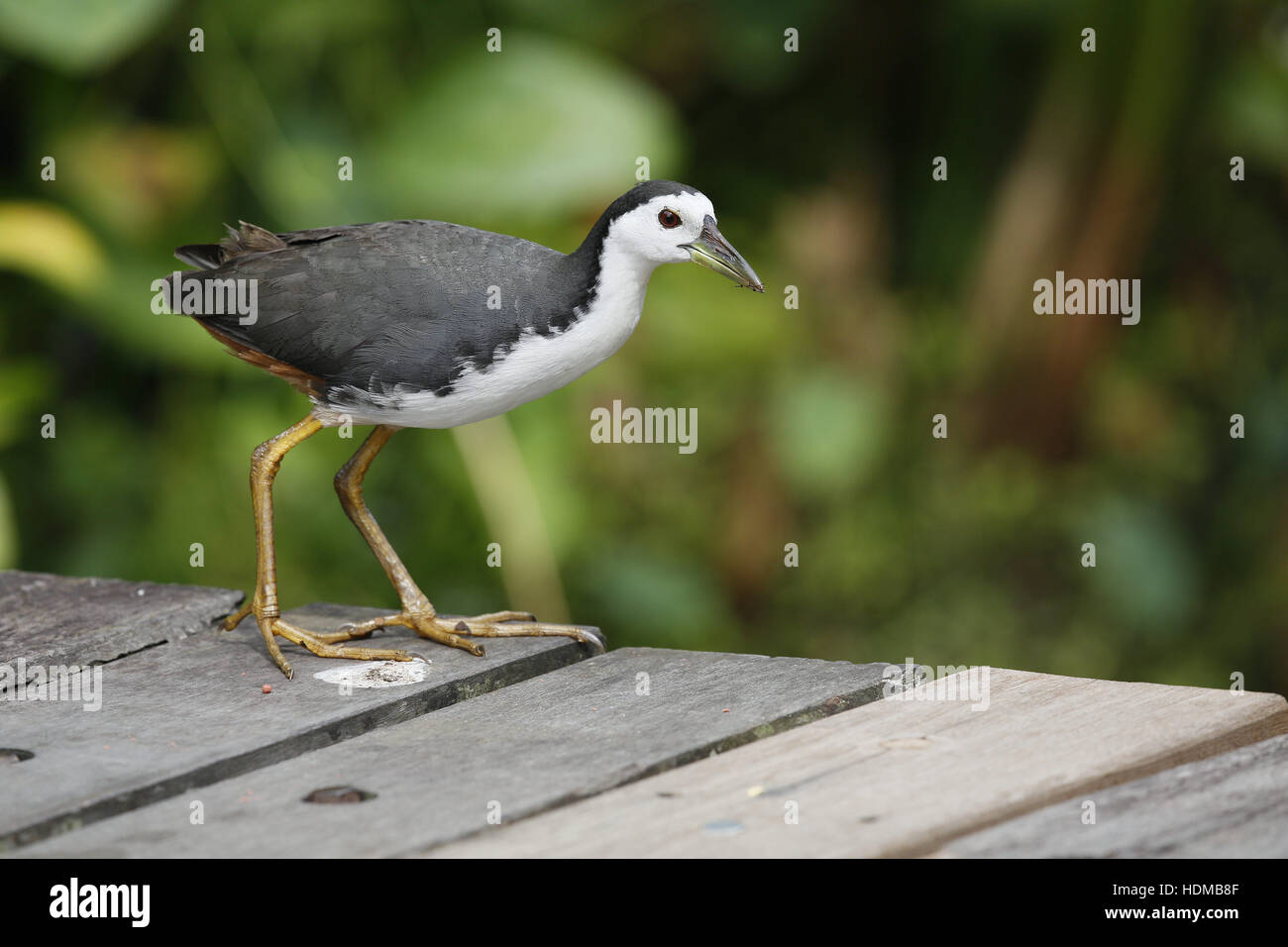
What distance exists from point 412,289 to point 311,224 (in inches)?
94.9

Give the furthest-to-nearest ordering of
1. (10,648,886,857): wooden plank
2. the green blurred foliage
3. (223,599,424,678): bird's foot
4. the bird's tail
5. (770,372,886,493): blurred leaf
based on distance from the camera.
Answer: (770,372,886,493): blurred leaf → the green blurred foliage → the bird's tail → (223,599,424,678): bird's foot → (10,648,886,857): wooden plank

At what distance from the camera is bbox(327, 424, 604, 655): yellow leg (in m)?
3.65

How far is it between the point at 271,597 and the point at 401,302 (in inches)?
26.6

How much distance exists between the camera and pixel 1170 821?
2355mm

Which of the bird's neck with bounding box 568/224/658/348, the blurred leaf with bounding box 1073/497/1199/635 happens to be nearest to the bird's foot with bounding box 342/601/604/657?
the bird's neck with bounding box 568/224/658/348

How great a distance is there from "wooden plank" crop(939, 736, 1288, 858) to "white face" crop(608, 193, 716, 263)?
1589 millimetres

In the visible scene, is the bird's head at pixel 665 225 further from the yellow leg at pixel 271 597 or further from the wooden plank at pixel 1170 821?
the wooden plank at pixel 1170 821

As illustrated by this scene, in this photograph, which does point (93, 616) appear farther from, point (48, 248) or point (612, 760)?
point (48, 248)

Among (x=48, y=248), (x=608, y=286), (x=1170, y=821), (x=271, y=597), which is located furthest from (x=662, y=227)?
(x=48, y=248)

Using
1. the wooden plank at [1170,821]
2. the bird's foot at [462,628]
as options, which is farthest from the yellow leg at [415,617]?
the wooden plank at [1170,821]

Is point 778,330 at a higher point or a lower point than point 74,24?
lower

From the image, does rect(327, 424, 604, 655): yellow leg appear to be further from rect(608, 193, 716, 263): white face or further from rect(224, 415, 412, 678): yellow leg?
rect(608, 193, 716, 263): white face

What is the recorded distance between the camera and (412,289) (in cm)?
359

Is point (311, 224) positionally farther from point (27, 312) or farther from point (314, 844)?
point (314, 844)
